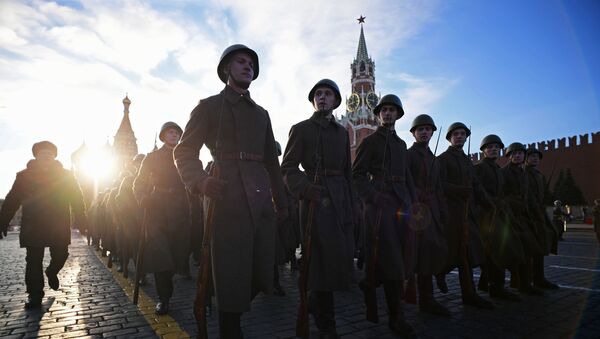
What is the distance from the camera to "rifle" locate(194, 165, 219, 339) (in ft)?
9.03

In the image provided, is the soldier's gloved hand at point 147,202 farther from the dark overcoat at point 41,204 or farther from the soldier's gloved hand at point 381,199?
the soldier's gloved hand at point 381,199

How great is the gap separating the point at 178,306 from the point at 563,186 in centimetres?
4379

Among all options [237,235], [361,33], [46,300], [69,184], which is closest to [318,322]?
[237,235]

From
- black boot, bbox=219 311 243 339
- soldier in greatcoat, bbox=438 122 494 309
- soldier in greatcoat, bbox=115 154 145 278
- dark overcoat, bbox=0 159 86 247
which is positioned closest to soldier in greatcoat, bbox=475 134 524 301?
soldier in greatcoat, bbox=438 122 494 309

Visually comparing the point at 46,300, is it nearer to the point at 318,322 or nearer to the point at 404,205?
the point at 318,322

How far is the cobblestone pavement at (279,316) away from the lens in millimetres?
4109

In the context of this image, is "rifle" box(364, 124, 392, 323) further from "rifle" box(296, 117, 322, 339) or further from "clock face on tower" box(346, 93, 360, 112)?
"clock face on tower" box(346, 93, 360, 112)

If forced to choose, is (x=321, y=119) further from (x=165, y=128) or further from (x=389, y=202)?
(x=165, y=128)

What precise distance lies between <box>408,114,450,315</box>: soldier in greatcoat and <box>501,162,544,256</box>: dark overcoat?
1979 millimetres

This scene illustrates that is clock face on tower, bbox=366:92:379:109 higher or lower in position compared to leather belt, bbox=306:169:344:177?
higher

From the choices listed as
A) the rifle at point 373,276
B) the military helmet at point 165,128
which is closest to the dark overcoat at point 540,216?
the rifle at point 373,276

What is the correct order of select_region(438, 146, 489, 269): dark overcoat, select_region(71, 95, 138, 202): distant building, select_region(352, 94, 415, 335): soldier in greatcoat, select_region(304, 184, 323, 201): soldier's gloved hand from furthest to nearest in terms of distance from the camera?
select_region(71, 95, 138, 202): distant building, select_region(438, 146, 489, 269): dark overcoat, select_region(352, 94, 415, 335): soldier in greatcoat, select_region(304, 184, 323, 201): soldier's gloved hand

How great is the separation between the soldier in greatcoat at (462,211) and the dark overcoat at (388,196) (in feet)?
4.12

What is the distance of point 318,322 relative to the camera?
3.86m
